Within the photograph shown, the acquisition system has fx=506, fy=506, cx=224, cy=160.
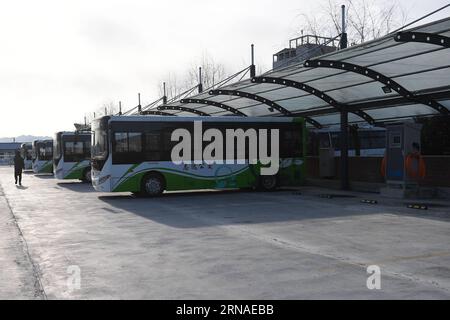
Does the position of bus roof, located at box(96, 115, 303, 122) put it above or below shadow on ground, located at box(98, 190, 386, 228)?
above

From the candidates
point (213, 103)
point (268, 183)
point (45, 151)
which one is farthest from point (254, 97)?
point (45, 151)

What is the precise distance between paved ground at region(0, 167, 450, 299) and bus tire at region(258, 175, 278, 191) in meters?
5.36

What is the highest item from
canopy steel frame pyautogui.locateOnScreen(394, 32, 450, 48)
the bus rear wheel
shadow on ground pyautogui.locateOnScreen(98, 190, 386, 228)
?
canopy steel frame pyautogui.locateOnScreen(394, 32, 450, 48)

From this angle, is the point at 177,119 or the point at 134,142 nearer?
the point at 134,142

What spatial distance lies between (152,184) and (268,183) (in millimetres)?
5002

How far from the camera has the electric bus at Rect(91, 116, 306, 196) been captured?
18.1m

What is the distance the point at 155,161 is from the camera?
18734 mm

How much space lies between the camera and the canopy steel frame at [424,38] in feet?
43.1

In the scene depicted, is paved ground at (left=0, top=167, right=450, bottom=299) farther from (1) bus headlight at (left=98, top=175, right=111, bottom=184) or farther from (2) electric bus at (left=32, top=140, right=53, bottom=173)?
(2) electric bus at (left=32, top=140, right=53, bottom=173)

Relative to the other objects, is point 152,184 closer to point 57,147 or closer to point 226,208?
point 226,208

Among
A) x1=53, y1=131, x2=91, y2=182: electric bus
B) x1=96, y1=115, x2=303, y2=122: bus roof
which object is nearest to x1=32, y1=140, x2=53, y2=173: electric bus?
x1=53, y1=131, x2=91, y2=182: electric bus

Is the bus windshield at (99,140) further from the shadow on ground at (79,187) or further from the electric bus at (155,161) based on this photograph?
the shadow on ground at (79,187)
